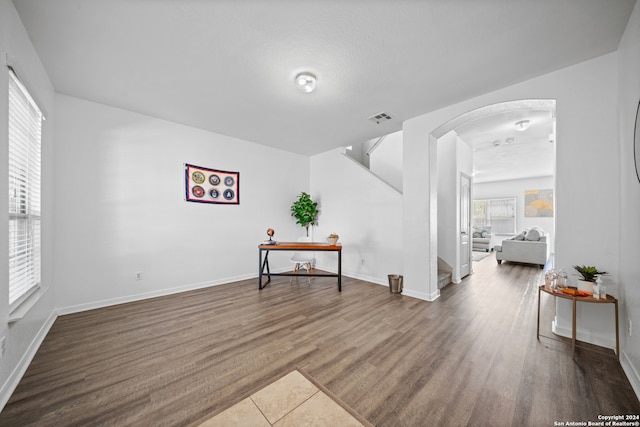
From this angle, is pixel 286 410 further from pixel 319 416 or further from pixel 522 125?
pixel 522 125

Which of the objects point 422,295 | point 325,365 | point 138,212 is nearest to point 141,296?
point 138,212

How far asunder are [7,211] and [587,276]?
15.5ft

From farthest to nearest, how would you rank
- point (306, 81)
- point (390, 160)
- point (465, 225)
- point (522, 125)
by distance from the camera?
point (390, 160) < point (465, 225) < point (522, 125) < point (306, 81)

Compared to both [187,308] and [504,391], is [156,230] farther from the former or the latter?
[504,391]

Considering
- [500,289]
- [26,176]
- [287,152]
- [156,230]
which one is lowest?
[500,289]

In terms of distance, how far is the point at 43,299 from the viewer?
2.27 metres

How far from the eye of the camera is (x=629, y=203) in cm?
175

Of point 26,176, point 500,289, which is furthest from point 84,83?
point 500,289

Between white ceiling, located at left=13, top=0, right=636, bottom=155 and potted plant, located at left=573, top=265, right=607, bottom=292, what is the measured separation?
79.1 inches

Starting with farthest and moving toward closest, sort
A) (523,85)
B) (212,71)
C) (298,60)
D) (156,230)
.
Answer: (156,230), (523,85), (212,71), (298,60)

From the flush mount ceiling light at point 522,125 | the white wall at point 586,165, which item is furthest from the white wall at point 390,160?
the white wall at point 586,165

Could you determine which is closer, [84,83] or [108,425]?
[108,425]

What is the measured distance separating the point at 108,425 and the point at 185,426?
0.46 metres

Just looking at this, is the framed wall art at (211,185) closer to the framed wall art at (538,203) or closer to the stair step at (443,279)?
the stair step at (443,279)
